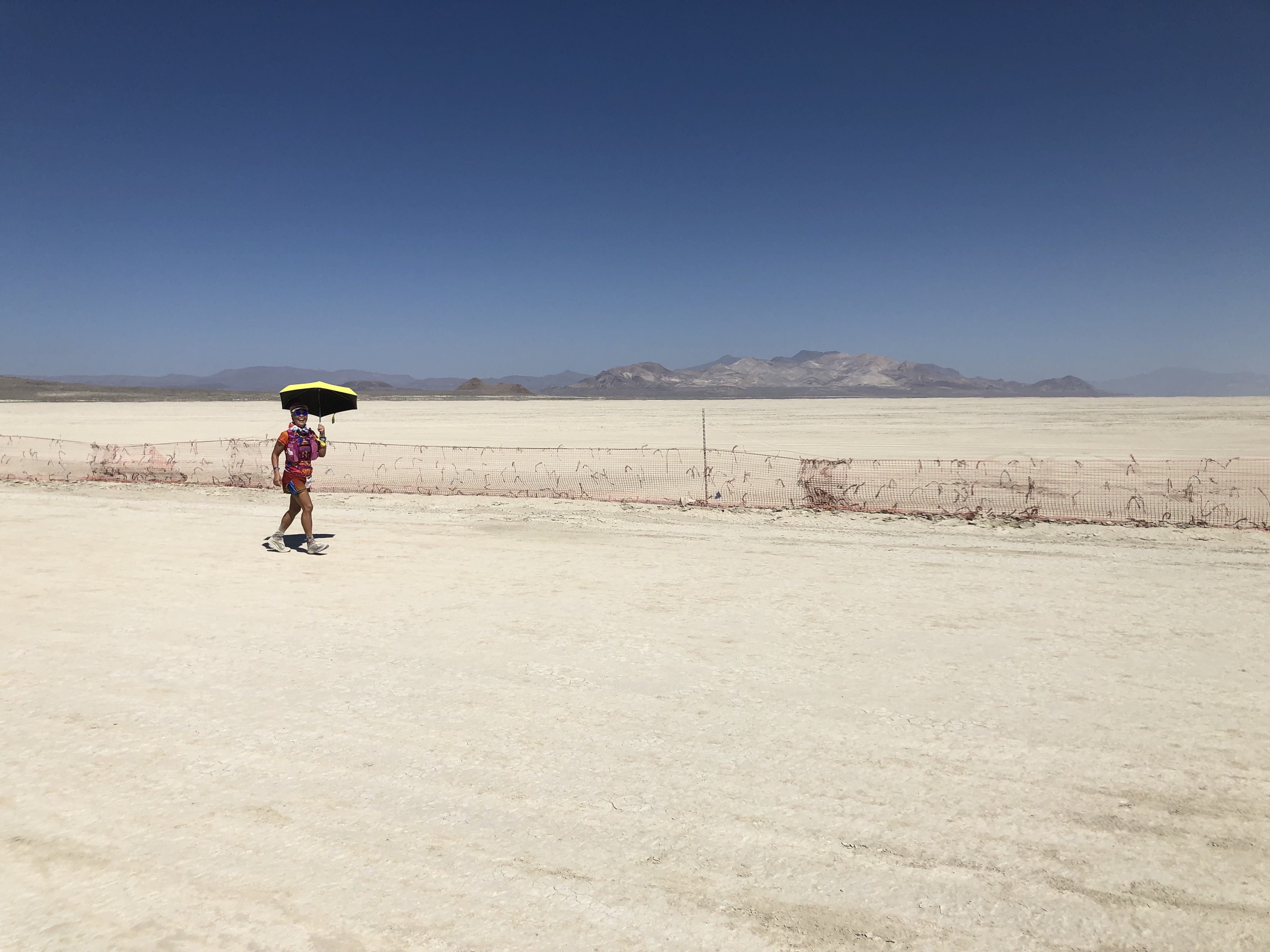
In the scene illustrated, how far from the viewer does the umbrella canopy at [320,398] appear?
32.1 ft


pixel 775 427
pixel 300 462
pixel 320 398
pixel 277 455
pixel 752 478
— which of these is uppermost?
pixel 320 398

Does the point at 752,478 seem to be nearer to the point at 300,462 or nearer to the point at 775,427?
the point at 300,462

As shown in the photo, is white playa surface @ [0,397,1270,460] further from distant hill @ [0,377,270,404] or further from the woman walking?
the woman walking

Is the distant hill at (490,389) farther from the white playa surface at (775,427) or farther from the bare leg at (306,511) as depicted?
the bare leg at (306,511)

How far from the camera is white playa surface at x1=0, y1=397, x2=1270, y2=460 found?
87.4ft

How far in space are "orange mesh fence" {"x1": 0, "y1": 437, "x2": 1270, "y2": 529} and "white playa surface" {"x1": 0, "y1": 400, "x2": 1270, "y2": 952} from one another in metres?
4.28

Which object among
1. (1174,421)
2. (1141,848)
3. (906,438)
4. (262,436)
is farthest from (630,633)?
(1174,421)

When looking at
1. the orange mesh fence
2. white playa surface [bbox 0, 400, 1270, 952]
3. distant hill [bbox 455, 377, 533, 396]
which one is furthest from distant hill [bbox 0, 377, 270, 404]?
white playa surface [bbox 0, 400, 1270, 952]

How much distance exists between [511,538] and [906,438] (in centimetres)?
2375

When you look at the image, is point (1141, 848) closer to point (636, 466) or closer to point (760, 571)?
point (760, 571)

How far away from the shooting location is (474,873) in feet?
11.1

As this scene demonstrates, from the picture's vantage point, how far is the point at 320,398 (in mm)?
9977

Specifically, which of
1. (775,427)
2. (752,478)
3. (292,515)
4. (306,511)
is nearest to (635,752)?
(306,511)

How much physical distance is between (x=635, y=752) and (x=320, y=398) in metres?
7.49
